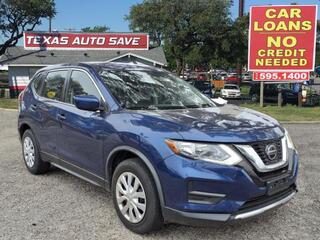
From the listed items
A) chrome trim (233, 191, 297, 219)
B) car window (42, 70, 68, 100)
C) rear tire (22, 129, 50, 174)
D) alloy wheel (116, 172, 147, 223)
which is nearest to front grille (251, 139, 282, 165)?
chrome trim (233, 191, 297, 219)

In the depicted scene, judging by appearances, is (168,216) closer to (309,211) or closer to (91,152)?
(91,152)

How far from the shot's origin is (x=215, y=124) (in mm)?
3898

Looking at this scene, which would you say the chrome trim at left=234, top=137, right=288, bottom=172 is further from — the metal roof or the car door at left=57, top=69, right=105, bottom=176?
the metal roof

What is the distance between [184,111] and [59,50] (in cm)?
3154

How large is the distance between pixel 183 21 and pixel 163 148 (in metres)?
37.3

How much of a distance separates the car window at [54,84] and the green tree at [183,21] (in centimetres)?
3373

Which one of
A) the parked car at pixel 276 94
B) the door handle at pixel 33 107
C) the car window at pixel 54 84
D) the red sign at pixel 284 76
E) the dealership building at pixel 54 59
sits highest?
the dealership building at pixel 54 59

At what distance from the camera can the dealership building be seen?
31.8 metres

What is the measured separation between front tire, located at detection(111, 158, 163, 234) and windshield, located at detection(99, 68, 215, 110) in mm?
759

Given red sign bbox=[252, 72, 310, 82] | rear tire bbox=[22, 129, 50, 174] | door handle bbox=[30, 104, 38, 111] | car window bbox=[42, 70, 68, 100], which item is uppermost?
car window bbox=[42, 70, 68, 100]

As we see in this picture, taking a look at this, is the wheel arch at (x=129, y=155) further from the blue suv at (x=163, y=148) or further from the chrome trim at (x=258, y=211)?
the chrome trim at (x=258, y=211)

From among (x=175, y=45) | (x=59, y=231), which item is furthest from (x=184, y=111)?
(x=175, y=45)

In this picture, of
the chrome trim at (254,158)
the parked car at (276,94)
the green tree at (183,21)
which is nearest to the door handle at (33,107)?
the chrome trim at (254,158)

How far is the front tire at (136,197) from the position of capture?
385 cm
